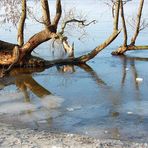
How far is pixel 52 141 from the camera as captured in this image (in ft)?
24.9

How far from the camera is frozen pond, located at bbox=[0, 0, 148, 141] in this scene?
29.7ft

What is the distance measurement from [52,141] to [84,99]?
4105mm

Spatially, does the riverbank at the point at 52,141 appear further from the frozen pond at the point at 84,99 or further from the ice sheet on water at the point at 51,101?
the ice sheet on water at the point at 51,101

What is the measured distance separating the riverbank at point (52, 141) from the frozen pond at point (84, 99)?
62cm

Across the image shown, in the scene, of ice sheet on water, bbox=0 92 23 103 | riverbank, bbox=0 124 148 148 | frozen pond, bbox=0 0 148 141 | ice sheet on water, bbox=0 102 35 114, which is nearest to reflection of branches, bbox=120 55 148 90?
frozen pond, bbox=0 0 148 141

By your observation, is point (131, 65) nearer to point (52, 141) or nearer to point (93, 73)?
point (93, 73)

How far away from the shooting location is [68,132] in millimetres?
8609

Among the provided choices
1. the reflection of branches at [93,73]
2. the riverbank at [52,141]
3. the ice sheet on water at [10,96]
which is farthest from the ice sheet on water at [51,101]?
the riverbank at [52,141]

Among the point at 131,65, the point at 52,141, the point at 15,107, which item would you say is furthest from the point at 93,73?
the point at 52,141

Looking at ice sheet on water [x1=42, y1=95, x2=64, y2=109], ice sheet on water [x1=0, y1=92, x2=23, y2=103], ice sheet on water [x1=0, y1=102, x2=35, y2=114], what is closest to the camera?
ice sheet on water [x1=0, y1=102, x2=35, y2=114]

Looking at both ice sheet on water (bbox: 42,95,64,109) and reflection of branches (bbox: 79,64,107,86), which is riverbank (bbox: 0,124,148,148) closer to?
ice sheet on water (bbox: 42,95,64,109)

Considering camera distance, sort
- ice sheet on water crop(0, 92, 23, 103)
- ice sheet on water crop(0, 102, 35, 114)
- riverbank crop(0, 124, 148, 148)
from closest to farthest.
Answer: riverbank crop(0, 124, 148, 148) → ice sheet on water crop(0, 102, 35, 114) → ice sheet on water crop(0, 92, 23, 103)

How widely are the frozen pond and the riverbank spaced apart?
2.05ft

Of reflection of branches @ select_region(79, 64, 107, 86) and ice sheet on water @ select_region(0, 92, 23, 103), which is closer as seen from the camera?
ice sheet on water @ select_region(0, 92, 23, 103)
